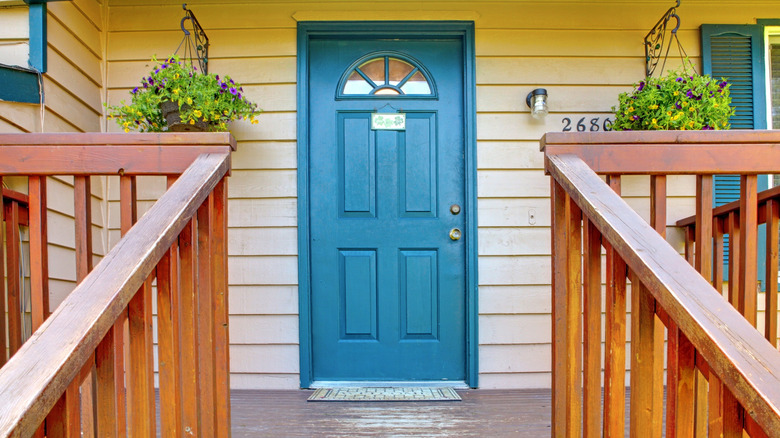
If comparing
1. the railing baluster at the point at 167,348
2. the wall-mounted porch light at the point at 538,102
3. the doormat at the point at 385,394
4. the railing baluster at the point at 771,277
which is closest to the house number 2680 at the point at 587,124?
the wall-mounted porch light at the point at 538,102

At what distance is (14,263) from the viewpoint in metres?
1.58

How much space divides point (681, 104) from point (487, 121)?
91cm

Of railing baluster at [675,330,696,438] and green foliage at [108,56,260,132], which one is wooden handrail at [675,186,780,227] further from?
green foliage at [108,56,260,132]

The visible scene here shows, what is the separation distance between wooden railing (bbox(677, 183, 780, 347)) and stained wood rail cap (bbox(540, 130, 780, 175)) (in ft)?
0.31

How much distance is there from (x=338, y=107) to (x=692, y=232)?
1897 mm

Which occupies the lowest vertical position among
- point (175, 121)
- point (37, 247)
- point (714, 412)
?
point (714, 412)

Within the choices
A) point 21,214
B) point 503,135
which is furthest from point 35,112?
point 503,135

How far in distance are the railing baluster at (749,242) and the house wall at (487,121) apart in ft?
4.83

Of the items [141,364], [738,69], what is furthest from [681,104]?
[141,364]

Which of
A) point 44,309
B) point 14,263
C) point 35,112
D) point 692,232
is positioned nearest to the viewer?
point 44,309

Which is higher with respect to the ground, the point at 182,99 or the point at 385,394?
the point at 182,99

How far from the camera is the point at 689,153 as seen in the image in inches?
52.8

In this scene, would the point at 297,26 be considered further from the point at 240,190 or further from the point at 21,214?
the point at 21,214

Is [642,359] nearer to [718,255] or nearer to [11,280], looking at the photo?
[718,255]
